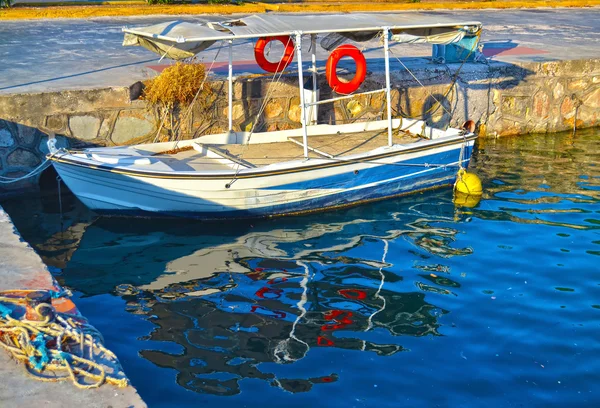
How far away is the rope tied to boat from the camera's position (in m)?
5.32

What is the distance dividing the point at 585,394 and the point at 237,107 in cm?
739

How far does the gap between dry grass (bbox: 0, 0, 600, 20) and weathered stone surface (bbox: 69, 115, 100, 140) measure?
7.10 m

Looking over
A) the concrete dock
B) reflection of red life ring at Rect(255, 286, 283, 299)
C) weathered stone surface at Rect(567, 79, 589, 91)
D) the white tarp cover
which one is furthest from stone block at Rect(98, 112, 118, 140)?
weathered stone surface at Rect(567, 79, 589, 91)

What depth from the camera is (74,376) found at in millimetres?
5277

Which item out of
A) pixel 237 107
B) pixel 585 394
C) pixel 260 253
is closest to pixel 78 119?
pixel 237 107

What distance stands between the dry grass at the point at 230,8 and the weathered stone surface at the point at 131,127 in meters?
6.95

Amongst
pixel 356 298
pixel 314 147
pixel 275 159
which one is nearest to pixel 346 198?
pixel 314 147

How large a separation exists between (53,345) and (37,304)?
0.45 m

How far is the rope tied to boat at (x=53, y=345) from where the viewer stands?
5.32 metres

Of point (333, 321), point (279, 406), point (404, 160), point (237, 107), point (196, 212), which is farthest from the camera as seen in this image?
point (237, 107)

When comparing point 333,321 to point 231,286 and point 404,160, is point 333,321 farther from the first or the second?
point 404,160

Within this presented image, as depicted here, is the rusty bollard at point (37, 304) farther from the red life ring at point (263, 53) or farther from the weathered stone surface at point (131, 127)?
the red life ring at point (263, 53)

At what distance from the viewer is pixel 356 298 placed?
8461 mm

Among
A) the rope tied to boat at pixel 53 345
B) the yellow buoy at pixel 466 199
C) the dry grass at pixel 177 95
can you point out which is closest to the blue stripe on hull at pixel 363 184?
the yellow buoy at pixel 466 199
